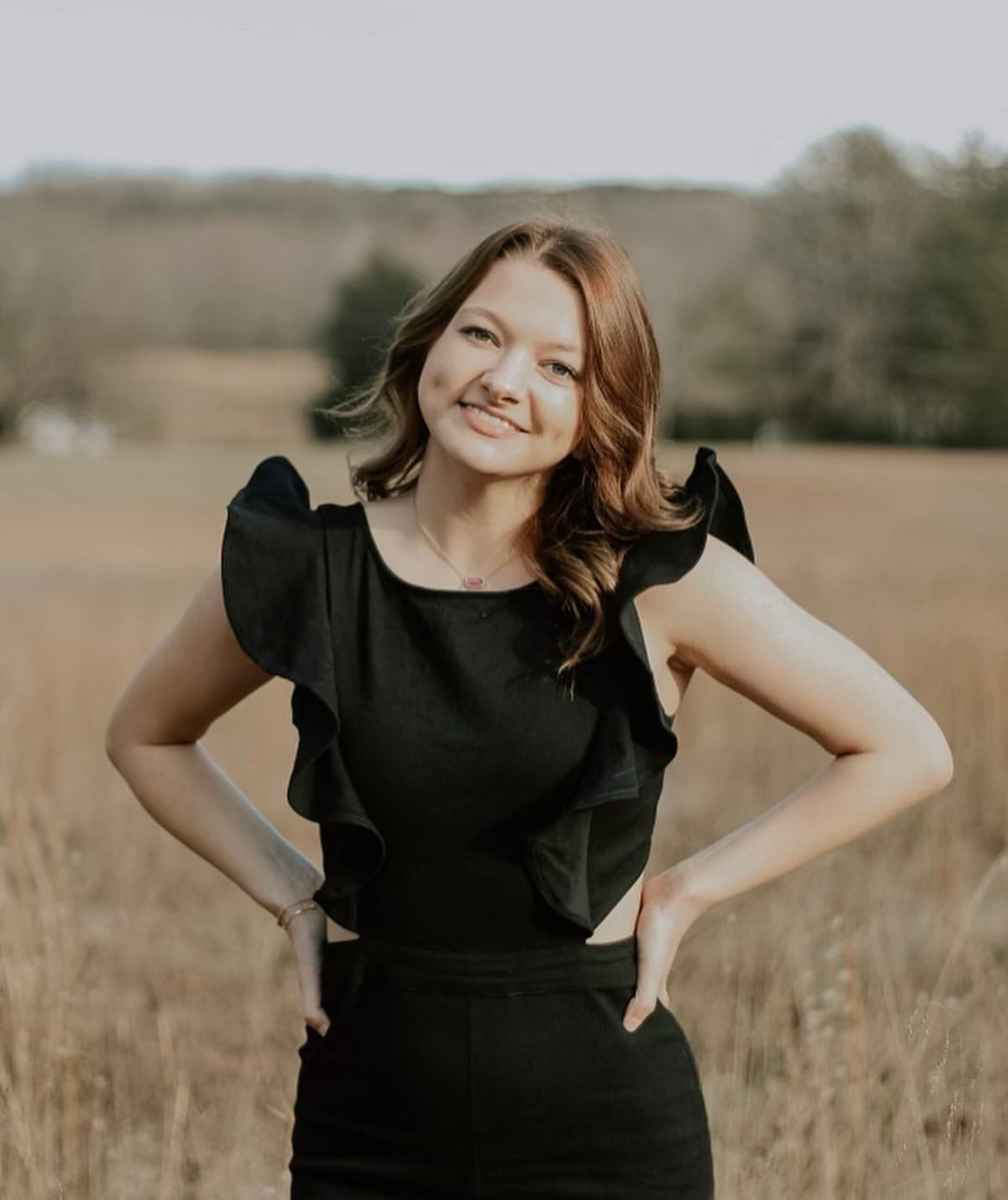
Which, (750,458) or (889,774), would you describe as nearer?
(889,774)

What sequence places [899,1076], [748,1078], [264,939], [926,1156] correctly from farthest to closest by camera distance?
1. [264,939]
2. [748,1078]
3. [899,1076]
4. [926,1156]

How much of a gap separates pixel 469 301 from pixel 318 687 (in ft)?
1.37

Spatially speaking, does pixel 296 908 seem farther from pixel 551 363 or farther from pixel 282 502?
pixel 551 363

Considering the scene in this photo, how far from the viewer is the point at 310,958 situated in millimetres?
1689

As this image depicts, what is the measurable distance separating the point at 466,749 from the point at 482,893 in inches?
5.5

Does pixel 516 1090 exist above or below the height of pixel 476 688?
below

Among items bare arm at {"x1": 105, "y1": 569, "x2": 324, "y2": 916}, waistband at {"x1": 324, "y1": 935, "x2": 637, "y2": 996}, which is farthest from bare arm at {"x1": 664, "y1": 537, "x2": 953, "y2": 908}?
bare arm at {"x1": 105, "y1": 569, "x2": 324, "y2": 916}

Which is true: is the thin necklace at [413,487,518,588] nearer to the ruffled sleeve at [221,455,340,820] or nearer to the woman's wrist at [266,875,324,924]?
the ruffled sleeve at [221,455,340,820]

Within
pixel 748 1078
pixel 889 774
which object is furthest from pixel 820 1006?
pixel 889 774

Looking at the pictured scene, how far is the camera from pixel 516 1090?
1.55m

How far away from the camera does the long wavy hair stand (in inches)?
62.9

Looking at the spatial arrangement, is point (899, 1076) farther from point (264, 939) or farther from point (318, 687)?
point (264, 939)

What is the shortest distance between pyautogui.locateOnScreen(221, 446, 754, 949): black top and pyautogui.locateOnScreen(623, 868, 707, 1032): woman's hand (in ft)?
0.16

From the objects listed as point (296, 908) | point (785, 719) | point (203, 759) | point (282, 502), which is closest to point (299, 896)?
point (296, 908)
